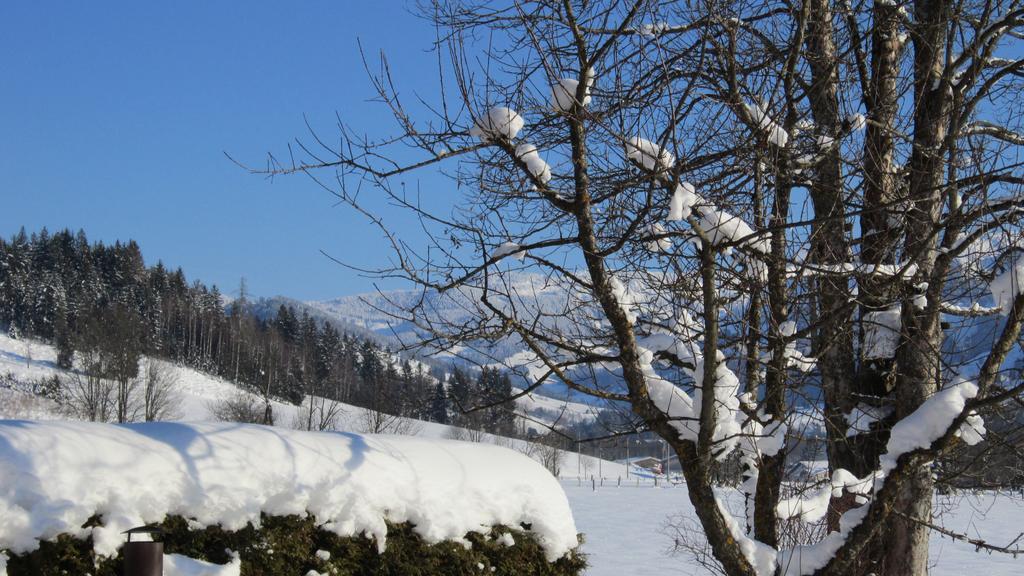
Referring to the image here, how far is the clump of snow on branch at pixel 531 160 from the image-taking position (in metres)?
3.43

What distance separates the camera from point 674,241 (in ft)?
13.2

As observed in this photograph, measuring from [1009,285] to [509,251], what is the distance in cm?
221

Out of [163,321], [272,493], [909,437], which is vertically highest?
[163,321]

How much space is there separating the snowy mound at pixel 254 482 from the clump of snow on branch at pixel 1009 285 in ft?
8.87

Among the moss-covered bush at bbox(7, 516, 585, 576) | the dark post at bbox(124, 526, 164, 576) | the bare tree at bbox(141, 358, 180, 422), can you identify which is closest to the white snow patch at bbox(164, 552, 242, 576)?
the moss-covered bush at bbox(7, 516, 585, 576)

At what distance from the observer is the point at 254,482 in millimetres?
3934

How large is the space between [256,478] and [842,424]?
361 cm

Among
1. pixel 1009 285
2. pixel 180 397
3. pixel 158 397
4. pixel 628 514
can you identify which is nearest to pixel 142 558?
pixel 1009 285

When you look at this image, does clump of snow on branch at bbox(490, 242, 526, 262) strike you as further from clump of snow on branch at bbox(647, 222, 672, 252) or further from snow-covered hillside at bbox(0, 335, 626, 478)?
snow-covered hillside at bbox(0, 335, 626, 478)

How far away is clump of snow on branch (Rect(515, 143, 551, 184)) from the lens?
343 cm

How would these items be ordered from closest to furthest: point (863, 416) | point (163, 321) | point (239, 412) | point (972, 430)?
point (972, 430), point (863, 416), point (239, 412), point (163, 321)

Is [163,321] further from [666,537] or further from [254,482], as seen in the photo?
[254,482]

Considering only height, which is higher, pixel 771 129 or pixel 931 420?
pixel 771 129

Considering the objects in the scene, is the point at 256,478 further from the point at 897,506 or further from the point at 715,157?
the point at 897,506
